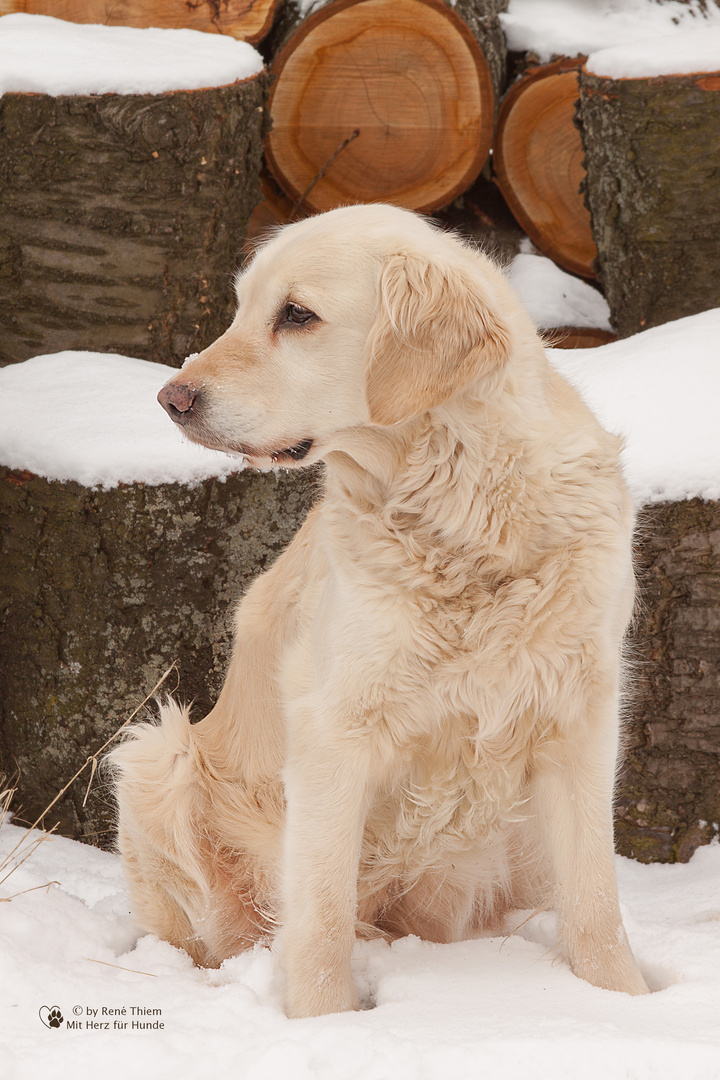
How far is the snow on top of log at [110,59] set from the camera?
3326 millimetres

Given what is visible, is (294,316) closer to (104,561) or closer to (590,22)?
(104,561)

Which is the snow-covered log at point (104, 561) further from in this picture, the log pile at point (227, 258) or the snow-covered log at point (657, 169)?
the snow-covered log at point (657, 169)

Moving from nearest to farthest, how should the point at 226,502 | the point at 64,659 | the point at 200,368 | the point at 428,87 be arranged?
the point at 200,368, the point at 226,502, the point at 64,659, the point at 428,87

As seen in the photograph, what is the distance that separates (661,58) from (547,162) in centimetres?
143

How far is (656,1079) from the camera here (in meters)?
1.60

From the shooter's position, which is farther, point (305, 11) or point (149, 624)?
point (305, 11)

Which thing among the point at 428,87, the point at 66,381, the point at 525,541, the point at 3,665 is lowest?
the point at 3,665

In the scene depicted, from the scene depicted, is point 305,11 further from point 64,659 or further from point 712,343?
point 64,659

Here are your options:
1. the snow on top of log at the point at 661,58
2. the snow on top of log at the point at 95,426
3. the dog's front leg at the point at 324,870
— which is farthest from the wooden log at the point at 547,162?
the dog's front leg at the point at 324,870

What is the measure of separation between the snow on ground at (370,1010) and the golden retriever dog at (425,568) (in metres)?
0.13

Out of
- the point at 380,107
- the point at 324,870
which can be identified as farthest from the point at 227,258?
the point at 324,870

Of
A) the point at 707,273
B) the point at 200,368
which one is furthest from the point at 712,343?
the point at 200,368

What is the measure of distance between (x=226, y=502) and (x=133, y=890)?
45.6 inches

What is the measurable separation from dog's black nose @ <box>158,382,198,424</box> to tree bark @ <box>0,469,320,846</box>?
3.75ft
